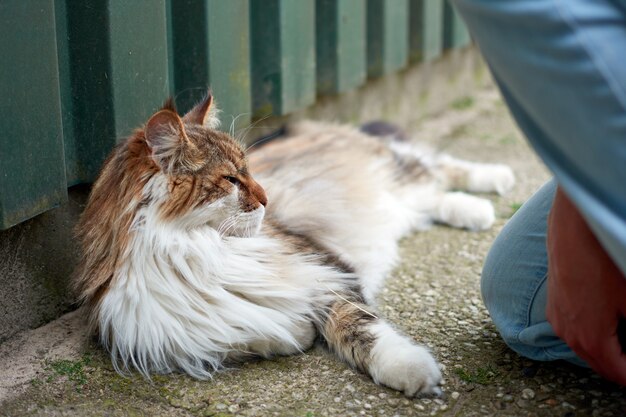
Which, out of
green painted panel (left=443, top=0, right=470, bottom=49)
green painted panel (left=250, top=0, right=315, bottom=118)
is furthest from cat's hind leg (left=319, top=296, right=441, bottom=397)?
green painted panel (left=443, top=0, right=470, bottom=49)

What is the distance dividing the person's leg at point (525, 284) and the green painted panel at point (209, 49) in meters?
1.31

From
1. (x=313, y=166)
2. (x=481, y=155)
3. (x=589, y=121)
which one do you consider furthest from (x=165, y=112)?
(x=481, y=155)

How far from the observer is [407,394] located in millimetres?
2348

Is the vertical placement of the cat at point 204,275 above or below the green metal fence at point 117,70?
below

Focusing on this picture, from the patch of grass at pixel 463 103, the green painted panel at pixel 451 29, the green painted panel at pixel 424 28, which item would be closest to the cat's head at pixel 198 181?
the green painted panel at pixel 424 28

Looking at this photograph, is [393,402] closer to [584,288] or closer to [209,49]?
[584,288]

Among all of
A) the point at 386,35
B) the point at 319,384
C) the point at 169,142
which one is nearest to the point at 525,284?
the point at 319,384

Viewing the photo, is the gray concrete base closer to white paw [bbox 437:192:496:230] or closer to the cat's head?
the cat's head

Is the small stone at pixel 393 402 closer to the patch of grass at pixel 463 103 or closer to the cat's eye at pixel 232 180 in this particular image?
the cat's eye at pixel 232 180

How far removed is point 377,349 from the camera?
2.42 metres

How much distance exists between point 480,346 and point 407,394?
0.39m

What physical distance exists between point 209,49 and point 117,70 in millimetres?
595

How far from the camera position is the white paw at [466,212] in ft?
12.4

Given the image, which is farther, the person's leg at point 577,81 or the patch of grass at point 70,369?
the patch of grass at point 70,369
